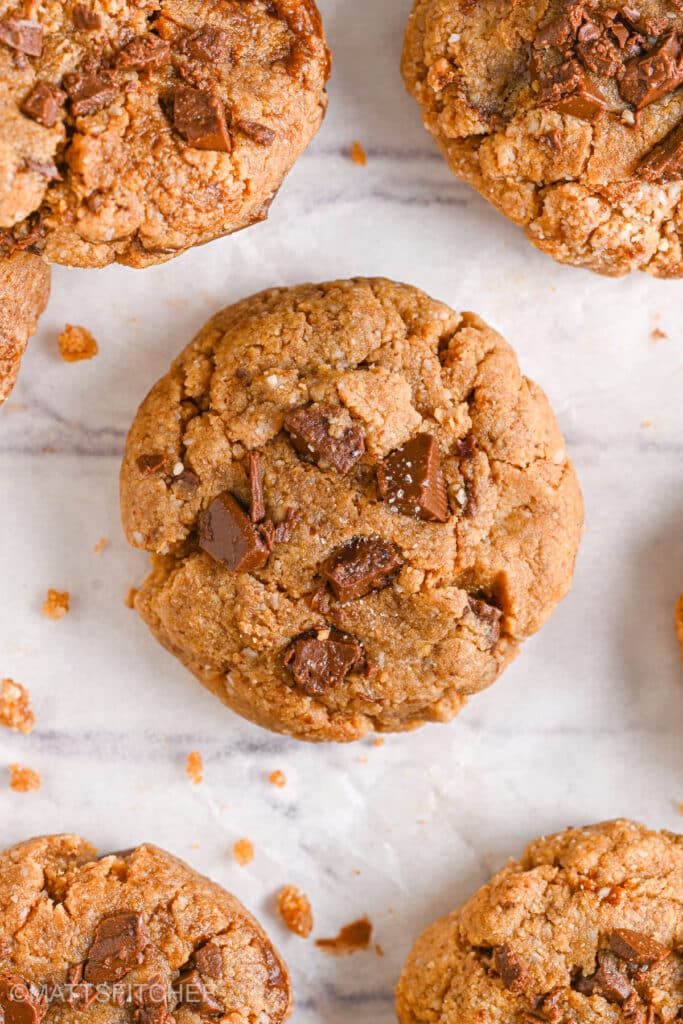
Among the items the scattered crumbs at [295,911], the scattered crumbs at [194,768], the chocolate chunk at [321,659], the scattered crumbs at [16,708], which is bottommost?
the scattered crumbs at [295,911]

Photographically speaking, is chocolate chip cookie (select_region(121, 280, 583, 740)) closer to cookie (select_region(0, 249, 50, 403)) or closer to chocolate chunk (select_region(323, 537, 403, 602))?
chocolate chunk (select_region(323, 537, 403, 602))

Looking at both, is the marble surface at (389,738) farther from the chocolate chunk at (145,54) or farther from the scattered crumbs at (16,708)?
the chocolate chunk at (145,54)

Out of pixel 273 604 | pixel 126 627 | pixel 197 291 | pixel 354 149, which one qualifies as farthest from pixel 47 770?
pixel 354 149

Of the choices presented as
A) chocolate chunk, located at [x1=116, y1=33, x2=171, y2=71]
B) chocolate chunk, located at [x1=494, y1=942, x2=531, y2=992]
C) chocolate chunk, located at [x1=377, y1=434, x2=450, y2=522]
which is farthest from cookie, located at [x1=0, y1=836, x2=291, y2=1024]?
chocolate chunk, located at [x1=116, y1=33, x2=171, y2=71]

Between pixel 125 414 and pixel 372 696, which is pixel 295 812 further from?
pixel 125 414

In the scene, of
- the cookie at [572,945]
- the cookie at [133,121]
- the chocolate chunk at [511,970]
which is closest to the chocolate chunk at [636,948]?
the cookie at [572,945]

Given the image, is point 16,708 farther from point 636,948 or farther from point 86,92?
point 636,948

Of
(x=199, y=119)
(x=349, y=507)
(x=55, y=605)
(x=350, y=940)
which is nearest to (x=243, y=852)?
(x=350, y=940)
